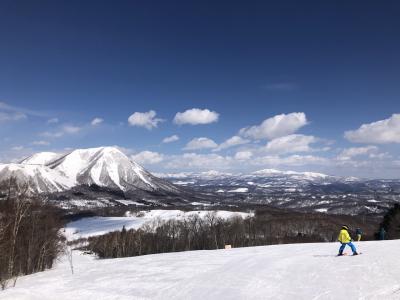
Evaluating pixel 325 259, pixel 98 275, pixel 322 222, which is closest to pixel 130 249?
pixel 98 275

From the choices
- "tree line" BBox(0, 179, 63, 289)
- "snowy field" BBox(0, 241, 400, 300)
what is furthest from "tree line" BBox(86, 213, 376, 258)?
"snowy field" BBox(0, 241, 400, 300)

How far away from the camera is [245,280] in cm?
2572

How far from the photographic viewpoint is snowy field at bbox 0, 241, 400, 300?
21.8m

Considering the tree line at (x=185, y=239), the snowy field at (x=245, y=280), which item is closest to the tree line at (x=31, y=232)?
the snowy field at (x=245, y=280)

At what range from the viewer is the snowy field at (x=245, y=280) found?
21797 mm

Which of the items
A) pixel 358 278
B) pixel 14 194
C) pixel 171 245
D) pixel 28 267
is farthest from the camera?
pixel 171 245

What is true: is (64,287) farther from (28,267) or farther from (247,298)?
(28,267)

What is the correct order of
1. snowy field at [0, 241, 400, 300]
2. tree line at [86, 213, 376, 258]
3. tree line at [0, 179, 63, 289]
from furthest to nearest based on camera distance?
tree line at [86, 213, 376, 258] → tree line at [0, 179, 63, 289] → snowy field at [0, 241, 400, 300]

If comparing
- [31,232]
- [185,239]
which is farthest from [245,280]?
[185,239]

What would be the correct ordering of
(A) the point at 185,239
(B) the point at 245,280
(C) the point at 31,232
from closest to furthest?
(B) the point at 245,280, (C) the point at 31,232, (A) the point at 185,239

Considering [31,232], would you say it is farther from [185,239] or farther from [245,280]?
[185,239]

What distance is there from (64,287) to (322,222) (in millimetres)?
159945

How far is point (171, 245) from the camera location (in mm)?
109438

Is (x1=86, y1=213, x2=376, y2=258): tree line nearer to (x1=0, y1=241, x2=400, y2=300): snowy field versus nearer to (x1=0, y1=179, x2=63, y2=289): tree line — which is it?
(x1=0, y1=179, x2=63, y2=289): tree line
